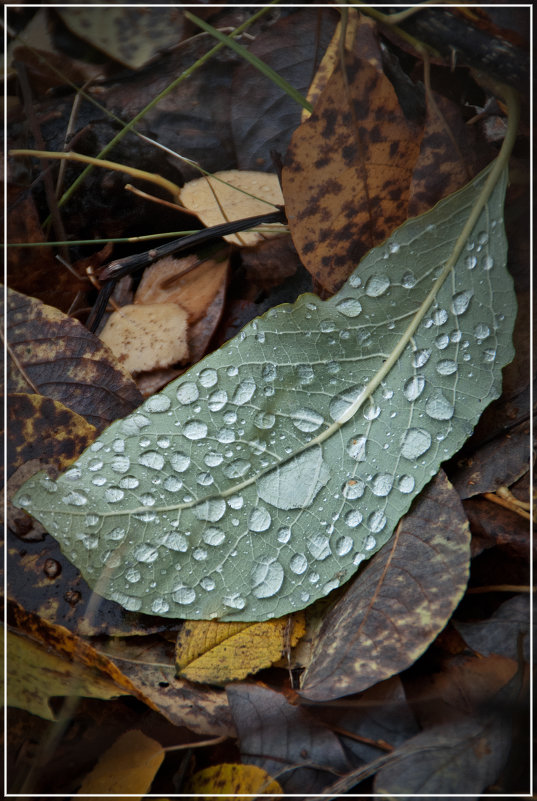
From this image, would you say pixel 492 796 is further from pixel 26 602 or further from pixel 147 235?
pixel 147 235

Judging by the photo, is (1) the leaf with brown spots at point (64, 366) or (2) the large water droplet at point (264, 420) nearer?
(2) the large water droplet at point (264, 420)

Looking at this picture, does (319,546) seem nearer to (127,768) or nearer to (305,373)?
(305,373)

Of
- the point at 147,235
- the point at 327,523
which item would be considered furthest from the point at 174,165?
the point at 327,523

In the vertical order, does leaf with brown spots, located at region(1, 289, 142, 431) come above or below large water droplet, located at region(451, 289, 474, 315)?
below

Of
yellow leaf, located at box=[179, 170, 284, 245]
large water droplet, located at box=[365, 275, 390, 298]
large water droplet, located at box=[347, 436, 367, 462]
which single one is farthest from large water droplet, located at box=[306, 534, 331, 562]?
yellow leaf, located at box=[179, 170, 284, 245]

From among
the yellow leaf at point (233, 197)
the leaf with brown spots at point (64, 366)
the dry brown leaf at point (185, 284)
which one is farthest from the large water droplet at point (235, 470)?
the yellow leaf at point (233, 197)

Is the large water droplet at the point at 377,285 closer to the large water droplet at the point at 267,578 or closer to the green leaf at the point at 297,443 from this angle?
the green leaf at the point at 297,443

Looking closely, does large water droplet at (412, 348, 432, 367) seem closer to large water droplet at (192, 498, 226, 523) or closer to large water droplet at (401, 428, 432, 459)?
large water droplet at (401, 428, 432, 459)
